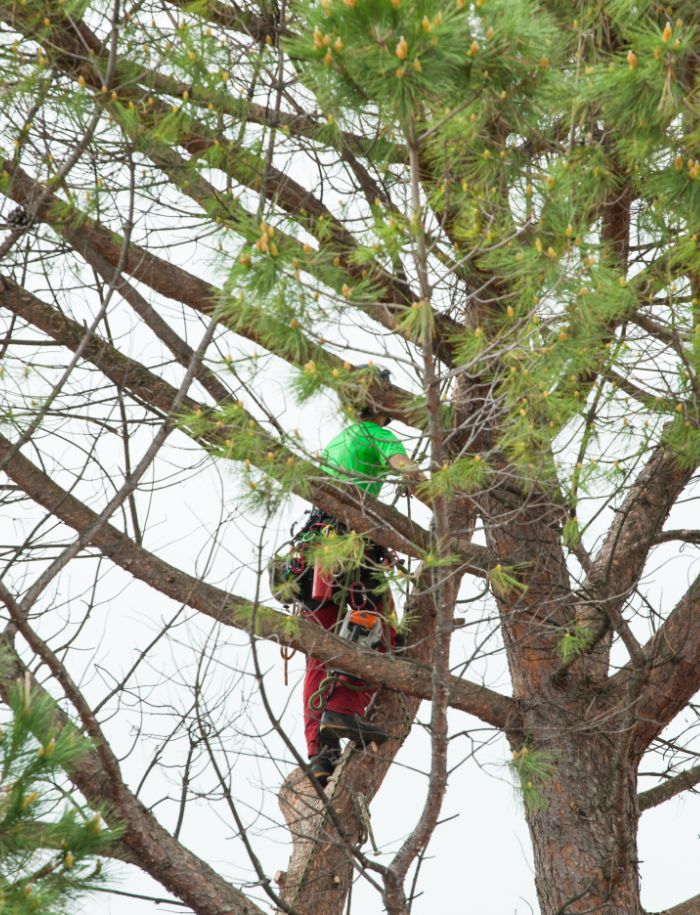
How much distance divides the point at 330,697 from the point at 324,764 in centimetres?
25

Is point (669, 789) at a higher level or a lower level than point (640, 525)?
lower

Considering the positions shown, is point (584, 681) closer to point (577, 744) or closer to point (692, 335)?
point (577, 744)

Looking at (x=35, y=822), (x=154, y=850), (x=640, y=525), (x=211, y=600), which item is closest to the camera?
(x=35, y=822)

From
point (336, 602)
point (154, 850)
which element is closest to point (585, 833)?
point (336, 602)

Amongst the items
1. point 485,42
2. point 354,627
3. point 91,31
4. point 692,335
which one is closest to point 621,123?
point 485,42

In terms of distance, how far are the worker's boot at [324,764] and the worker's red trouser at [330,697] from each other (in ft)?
0.14

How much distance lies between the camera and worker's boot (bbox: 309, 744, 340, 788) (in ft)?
12.1

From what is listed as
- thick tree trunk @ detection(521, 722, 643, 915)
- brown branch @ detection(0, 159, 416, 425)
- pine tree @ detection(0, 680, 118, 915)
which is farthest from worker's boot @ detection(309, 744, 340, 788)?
pine tree @ detection(0, 680, 118, 915)

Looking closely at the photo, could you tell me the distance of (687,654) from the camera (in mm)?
3592

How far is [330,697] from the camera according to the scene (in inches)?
142

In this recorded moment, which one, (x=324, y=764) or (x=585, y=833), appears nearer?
(x=585, y=833)

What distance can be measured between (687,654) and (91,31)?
251cm

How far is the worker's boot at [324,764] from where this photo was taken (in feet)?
12.1

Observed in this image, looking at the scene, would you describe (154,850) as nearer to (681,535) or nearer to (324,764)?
(324,764)
